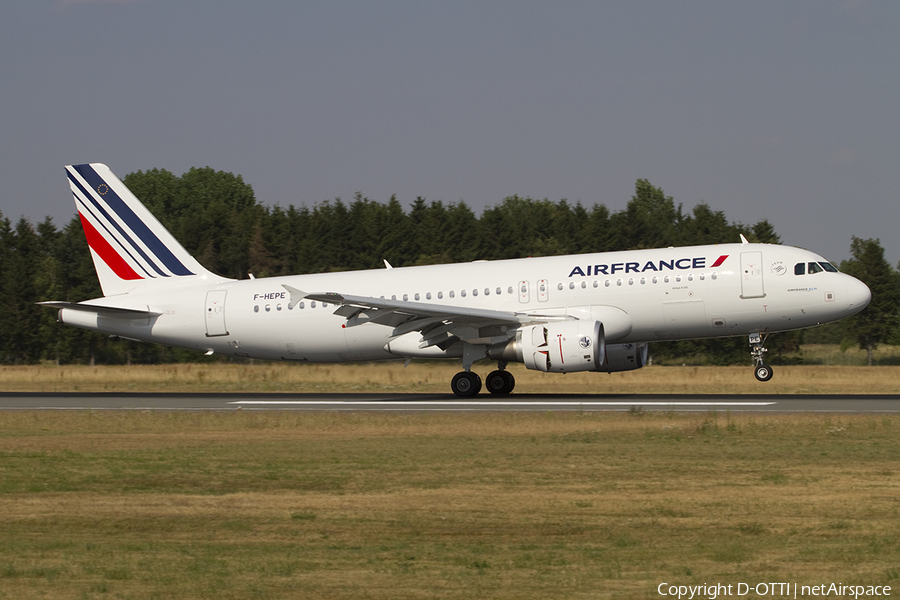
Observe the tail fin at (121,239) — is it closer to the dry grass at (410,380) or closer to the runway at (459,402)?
the runway at (459,402)

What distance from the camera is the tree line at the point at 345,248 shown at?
57.8m

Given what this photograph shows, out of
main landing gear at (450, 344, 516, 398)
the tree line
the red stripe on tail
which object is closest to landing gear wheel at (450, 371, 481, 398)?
main landing gear at (450, 344, 516, 398)

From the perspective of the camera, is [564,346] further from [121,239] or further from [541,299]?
[121,239]

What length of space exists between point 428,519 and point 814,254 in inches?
790

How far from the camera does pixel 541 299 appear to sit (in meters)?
28.1

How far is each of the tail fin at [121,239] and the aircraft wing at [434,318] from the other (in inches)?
284

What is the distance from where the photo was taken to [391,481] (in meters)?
13.7

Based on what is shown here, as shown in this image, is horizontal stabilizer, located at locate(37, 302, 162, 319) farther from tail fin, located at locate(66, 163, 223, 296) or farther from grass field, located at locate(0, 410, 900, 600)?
grass field, located at locate(0, 410, 900, 600)

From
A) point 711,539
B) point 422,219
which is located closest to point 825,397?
point 711,539

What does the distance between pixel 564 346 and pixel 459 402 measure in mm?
3490

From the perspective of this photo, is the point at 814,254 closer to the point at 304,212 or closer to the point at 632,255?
the point at 632,255

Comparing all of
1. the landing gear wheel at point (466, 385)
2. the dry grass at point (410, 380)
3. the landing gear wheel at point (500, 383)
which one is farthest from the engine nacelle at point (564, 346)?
the dry grass at point (410, 380)

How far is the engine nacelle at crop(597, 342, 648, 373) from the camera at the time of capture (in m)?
28.8

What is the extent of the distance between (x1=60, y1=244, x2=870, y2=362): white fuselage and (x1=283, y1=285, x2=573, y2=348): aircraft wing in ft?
2.44
